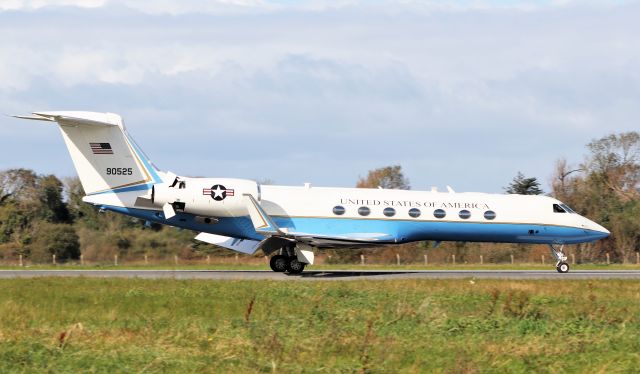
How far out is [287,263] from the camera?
31.4 meters

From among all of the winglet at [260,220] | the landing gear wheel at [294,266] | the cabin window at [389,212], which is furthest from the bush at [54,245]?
the cabin window at [389,212]

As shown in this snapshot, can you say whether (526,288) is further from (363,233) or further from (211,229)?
(211,229)

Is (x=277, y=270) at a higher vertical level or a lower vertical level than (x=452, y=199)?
lower

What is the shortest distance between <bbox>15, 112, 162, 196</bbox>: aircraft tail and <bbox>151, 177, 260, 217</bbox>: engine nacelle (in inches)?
42.4

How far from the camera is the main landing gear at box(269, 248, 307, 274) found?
102ft

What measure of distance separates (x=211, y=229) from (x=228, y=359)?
19245mm

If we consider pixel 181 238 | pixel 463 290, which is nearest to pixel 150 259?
pixel 181 238

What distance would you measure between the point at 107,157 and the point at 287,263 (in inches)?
268

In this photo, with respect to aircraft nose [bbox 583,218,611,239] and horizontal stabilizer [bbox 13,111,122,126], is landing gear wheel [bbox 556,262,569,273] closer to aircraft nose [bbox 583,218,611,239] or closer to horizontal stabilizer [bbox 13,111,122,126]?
aircraft nose [bbox 583,218,611,239]

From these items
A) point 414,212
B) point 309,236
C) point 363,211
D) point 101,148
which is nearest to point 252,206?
point 309,236

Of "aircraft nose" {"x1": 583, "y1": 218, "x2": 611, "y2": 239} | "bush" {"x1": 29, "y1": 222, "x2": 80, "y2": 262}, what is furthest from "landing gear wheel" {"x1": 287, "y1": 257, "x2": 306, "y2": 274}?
"bush" {"x1": 29, "y1": 222, "x2": 80, "y2": 262}

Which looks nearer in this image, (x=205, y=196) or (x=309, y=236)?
(x=309, y=236)

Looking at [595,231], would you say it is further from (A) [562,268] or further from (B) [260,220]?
(B) [260,220]

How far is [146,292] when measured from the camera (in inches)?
882
